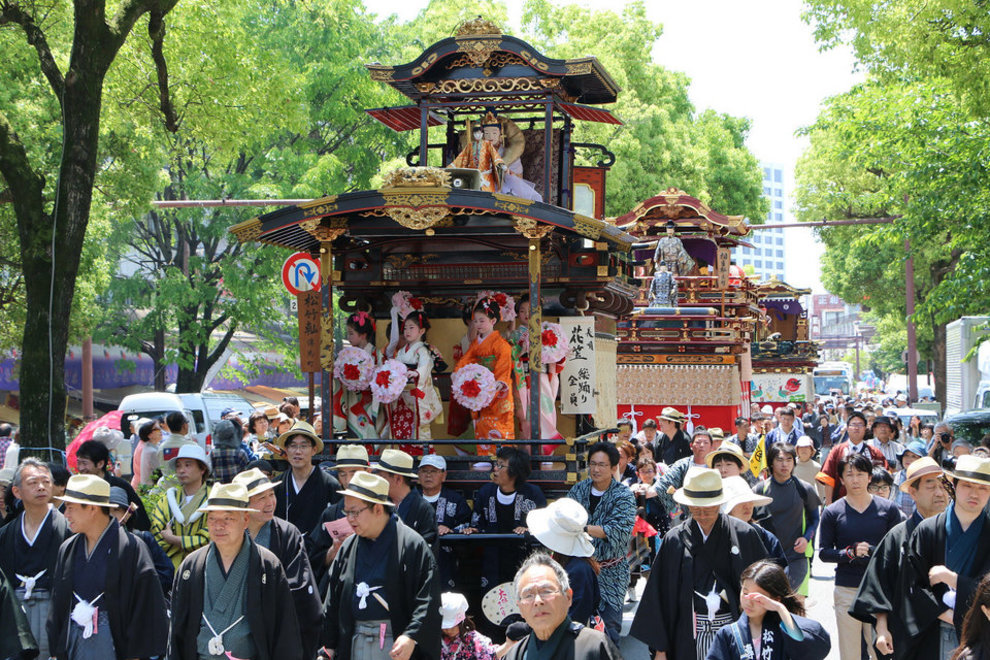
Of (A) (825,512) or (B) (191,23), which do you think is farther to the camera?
(B) (191,23)

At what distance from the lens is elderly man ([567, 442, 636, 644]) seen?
8641mm

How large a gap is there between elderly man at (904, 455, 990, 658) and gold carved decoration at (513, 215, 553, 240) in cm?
488

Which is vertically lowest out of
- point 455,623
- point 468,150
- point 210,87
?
point 455,623

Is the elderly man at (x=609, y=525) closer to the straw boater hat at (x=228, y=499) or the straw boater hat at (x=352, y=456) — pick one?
the straw boater hat at (x=352, y=456)

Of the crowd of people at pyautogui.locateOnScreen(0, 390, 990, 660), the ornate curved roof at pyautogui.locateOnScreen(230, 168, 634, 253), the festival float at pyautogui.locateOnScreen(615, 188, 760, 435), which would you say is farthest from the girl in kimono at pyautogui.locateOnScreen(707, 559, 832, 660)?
the festival float at pyautogui.locateOnScreen(615, 188, 760, 435)

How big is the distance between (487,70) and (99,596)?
832 cm

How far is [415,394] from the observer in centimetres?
1174

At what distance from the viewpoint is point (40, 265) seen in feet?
39.4

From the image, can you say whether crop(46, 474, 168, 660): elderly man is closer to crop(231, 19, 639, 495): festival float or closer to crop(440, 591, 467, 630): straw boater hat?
crop(440, 591, 467, 630): straw boater hat

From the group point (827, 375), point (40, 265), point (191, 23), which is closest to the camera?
point (40, 265)

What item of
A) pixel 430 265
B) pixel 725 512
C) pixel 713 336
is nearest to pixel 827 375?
pixel 713 336

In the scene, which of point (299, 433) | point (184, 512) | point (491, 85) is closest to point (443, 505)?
point (299, 433)

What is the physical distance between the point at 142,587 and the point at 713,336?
63.9 feet

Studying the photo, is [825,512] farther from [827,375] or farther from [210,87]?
[827,375]
